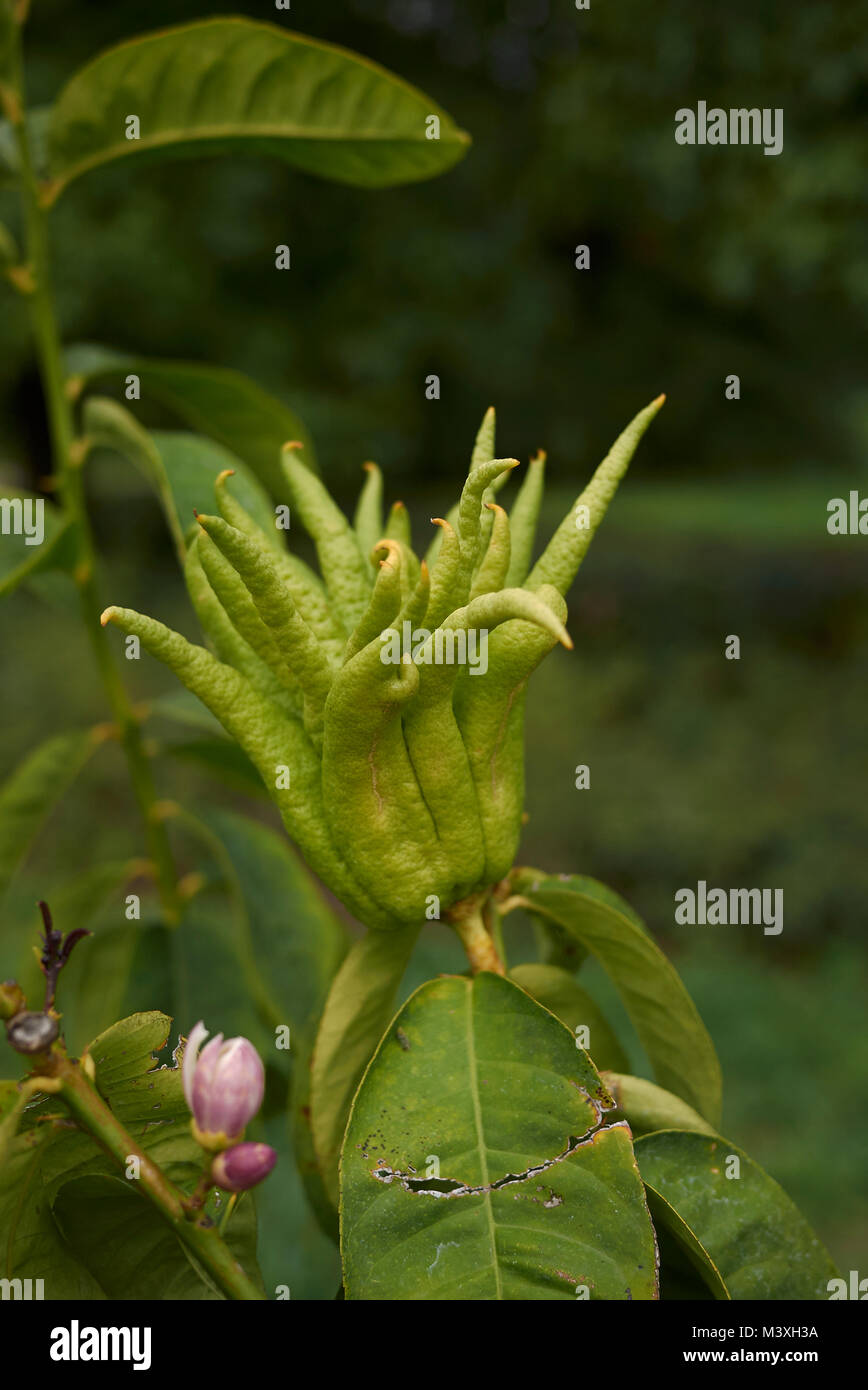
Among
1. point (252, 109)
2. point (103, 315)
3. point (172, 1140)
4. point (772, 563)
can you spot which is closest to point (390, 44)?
point (103, 315)

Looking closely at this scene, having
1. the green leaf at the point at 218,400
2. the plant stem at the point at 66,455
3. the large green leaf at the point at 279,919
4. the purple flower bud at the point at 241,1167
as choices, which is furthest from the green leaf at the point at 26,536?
the purple flower bud at the point at 241,1167

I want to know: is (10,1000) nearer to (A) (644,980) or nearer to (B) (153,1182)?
(B) (153,1182)

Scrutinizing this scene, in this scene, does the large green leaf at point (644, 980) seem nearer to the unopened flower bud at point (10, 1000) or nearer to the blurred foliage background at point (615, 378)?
the unopened flower bud at point (10, 1000)

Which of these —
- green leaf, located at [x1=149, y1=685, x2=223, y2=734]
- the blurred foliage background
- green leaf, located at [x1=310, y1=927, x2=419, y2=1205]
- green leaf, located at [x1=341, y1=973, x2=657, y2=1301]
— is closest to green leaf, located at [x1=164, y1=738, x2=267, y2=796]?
green leaf, located at [x1=149, y1=685, x2=223, y2=734]

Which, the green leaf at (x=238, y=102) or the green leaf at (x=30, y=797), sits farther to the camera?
the green leaf at (x=30, y=797)

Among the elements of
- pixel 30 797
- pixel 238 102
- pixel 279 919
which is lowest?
pixel 279 919

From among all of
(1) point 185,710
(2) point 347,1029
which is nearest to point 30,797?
(1) point 185,710

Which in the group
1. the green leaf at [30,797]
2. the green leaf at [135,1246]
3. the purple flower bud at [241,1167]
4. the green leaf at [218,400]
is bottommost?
the green leaf at [135,1246]
